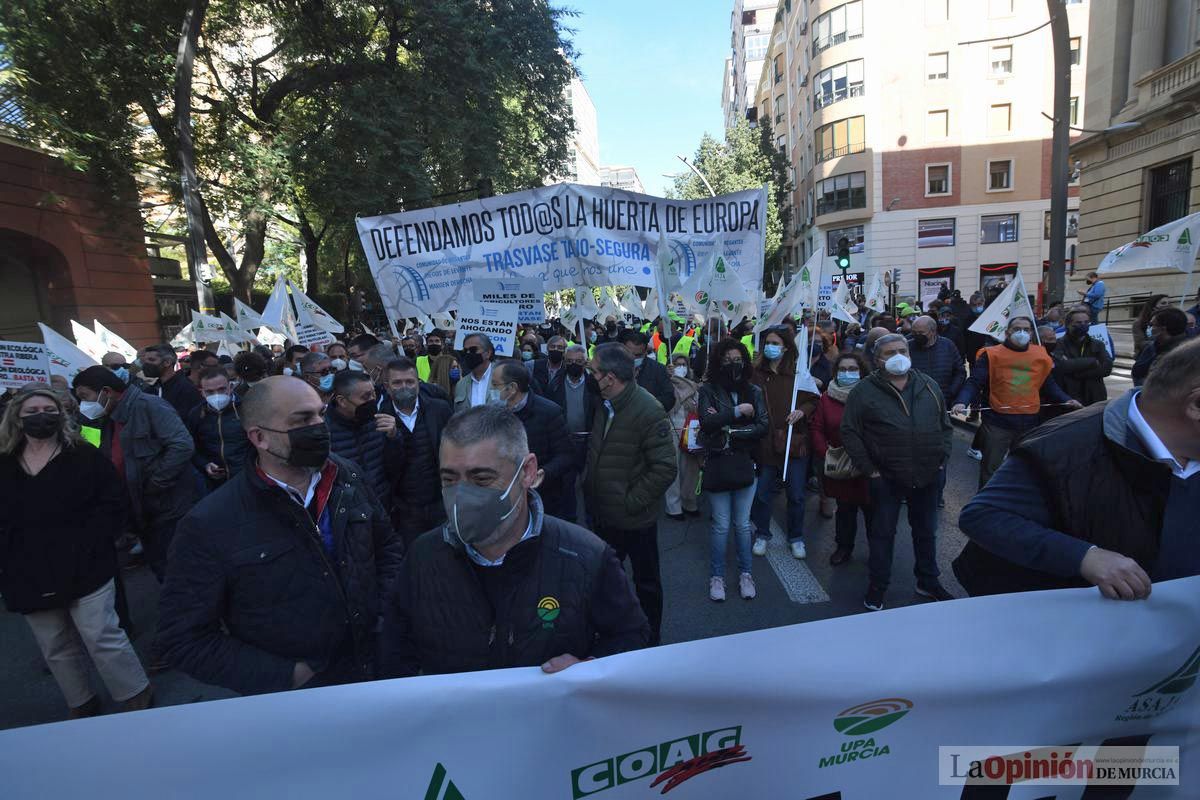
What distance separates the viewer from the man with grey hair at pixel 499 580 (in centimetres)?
175

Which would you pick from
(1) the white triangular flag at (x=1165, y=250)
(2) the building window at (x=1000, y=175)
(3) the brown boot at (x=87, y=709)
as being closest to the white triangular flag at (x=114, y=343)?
(3) the brown boot at (x=87, y=709)

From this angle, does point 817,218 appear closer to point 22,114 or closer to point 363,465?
point 22,114

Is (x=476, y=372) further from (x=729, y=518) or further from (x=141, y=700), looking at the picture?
(x=141, y=700)

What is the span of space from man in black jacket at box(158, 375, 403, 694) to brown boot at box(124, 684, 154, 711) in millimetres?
2007

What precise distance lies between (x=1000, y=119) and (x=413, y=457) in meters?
41.1

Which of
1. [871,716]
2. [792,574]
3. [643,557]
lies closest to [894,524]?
[792,574]

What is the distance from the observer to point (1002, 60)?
33.4 metres

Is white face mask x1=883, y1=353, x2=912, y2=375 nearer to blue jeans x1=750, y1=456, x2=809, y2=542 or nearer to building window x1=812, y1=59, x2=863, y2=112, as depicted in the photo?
blue jeans x1=750, y1=456, x2=809, y2=542

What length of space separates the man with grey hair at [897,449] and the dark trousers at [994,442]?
5.67 ft

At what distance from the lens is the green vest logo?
146 centimetres

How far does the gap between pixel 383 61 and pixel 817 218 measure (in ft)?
99.9

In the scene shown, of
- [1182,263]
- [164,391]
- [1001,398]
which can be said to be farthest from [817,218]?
[164,391]

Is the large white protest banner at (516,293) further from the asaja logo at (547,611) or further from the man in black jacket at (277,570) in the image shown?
the asaja logo at (547,611)

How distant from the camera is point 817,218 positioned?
39.0m
